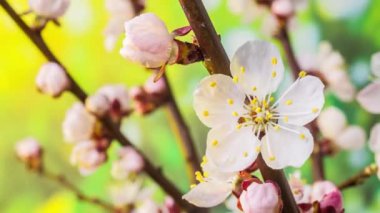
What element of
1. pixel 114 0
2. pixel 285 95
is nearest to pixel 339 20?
pixel 114 0

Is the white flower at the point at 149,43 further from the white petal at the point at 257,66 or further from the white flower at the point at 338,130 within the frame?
the white flower at the point at 338,130

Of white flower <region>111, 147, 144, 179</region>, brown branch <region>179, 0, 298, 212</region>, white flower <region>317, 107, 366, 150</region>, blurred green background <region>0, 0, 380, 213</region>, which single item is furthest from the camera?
blurred green background <region>0, 0, 380, 213</region>

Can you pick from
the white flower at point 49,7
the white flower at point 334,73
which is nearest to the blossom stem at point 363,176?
the white flower at point 334,73

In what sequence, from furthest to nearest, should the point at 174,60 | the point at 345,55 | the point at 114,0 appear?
the point at 345,55 < the point at 114,0 < the point at 174,60

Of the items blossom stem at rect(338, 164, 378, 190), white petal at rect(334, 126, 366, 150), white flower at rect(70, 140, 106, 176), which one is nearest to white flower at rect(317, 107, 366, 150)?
Answer: white petal at rect(334, 126, 366, 150)

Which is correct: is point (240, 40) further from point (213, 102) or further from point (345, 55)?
point (213, 102)

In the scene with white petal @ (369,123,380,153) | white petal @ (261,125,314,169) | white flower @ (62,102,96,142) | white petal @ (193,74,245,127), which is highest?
white petal @ (193,74,245,127)

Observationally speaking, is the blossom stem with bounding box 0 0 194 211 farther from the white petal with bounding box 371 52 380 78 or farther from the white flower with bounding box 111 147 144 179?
the white petal with bounding box 371 52 380 78
